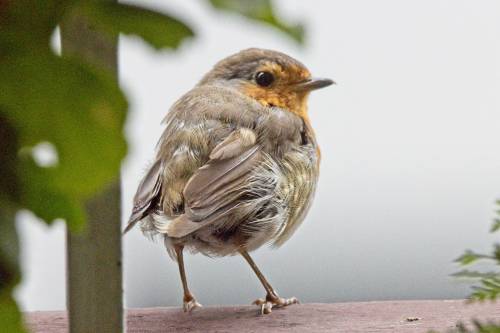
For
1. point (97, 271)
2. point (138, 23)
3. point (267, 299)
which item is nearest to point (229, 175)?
point (267, 299)

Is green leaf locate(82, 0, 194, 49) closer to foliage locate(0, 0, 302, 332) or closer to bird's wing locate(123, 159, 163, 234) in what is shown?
foliage locate(0, 0, 302, 332)

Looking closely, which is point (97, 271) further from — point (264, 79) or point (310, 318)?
point (264, 79)

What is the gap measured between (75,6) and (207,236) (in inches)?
71.0

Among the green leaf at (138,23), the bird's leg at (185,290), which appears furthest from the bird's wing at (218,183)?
the green leaf at (138,23)

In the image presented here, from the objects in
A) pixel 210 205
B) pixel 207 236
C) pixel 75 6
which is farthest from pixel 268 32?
pixel 207 236

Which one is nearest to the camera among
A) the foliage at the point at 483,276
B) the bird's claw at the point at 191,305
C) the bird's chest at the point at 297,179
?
the foliage at the point at 483,276

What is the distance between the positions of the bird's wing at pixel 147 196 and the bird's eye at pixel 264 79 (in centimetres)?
46

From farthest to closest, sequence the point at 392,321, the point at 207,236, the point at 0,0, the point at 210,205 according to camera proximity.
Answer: the point at 207,236 < the point at 210,205 < the point at 392,321 < the point at 0,0

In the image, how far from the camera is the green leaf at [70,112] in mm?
180

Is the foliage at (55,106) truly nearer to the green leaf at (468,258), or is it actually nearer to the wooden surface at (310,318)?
the green leaf at (468,258)

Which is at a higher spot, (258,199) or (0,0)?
(258,199)

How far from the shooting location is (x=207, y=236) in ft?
6.48

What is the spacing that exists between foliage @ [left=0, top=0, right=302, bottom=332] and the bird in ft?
5.29

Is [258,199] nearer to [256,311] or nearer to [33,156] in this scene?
[256,311]
